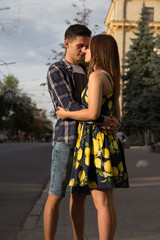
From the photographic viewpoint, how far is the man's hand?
334cm

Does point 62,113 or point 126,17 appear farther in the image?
point 126,17

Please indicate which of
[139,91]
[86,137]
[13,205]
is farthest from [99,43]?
[139,91]

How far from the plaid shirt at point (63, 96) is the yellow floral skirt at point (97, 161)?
11cm

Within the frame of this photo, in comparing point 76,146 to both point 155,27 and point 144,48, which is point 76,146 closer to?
point 144,48

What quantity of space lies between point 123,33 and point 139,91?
19.1m

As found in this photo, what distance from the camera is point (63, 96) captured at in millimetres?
3486

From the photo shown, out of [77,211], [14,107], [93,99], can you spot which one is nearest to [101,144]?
[93,99]

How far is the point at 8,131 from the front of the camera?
94250 mm

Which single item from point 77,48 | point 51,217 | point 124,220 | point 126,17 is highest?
point 126,17

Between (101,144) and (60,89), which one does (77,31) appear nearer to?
(60,89)

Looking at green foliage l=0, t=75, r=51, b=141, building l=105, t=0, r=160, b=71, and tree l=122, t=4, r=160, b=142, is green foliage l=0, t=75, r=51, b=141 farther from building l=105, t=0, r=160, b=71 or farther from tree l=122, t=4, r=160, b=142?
tree l=122, t=4, r=160, b=142

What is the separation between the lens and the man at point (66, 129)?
11.4 feet

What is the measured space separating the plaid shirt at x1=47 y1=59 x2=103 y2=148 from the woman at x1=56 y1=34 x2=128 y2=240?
0.22 feet

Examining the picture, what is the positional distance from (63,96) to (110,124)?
44cm
